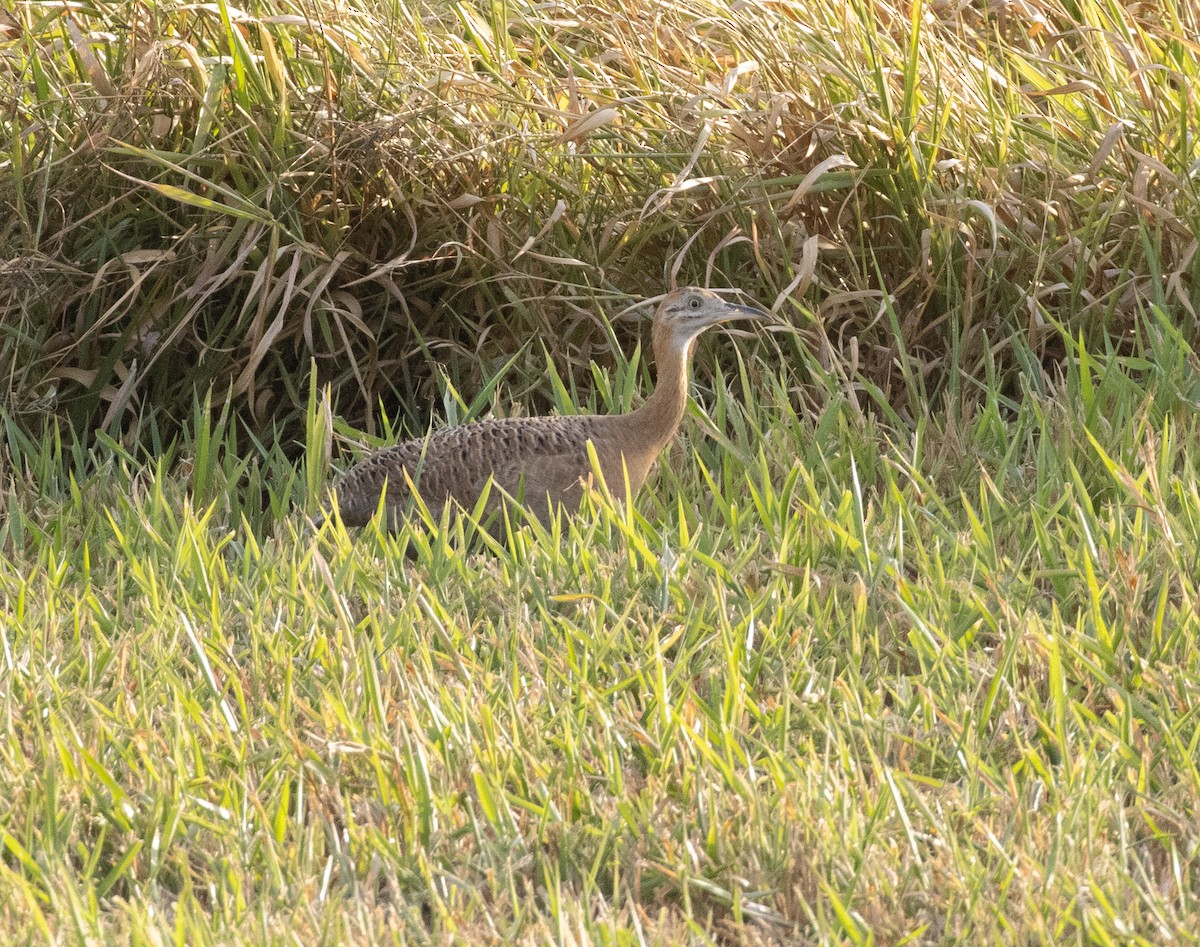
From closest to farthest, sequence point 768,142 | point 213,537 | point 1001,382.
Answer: point 213,537, point 1001,382, point 768,142

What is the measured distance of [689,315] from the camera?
4.02 meters

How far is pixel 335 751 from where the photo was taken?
2324 millimetres

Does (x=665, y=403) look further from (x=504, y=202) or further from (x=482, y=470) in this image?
(x=504, y=202)

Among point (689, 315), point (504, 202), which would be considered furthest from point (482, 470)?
point (504, 202)

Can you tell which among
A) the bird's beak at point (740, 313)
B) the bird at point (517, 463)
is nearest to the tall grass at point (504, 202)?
the bird's beak at point (740, 313)

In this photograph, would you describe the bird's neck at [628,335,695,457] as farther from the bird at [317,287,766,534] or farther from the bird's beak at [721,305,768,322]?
the bird's beak at [721,305,768,322]

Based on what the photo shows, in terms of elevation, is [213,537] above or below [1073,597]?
below

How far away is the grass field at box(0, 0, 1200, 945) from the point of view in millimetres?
2117

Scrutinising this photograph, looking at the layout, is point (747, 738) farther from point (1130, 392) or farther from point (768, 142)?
point (768, 142)

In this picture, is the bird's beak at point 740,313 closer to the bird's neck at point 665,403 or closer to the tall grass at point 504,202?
the bird's neck at point 665,403

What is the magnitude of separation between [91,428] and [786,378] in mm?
1969

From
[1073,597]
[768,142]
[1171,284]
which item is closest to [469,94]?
[768,142]

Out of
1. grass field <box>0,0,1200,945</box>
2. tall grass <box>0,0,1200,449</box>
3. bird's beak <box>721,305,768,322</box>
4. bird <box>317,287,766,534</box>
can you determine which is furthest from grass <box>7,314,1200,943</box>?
tall grass <box>0,0,1200,449</box>

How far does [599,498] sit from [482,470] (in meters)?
0.46
